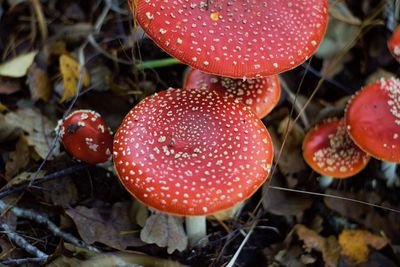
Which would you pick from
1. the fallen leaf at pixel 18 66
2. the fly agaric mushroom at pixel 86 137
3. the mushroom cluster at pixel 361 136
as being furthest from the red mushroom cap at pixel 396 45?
the fallen leaf at pixel 18 66

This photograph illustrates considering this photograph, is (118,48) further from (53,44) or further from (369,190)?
(369,190)

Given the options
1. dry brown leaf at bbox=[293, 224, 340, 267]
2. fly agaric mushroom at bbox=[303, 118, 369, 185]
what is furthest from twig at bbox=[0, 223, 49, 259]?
fly agaric mushroom at bbox=[303, 118, 369, 185]

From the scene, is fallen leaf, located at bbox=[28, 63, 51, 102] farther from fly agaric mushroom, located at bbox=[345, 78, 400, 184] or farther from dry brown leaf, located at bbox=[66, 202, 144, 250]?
fly agaric mushroom, located at bbox=[345, 78, 400, 184]

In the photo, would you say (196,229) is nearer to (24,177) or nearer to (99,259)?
(99,259)

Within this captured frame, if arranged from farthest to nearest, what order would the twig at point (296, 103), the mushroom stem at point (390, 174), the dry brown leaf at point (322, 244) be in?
the twig at point (296, 103) → the mushroom stem at point (390, 174) → the dry brown leaf at point (322, 244)

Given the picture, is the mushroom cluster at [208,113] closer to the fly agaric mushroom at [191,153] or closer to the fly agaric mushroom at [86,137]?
the fly agaric mushroom at [191,153]

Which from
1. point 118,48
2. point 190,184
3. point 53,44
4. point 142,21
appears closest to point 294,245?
point 190,184
